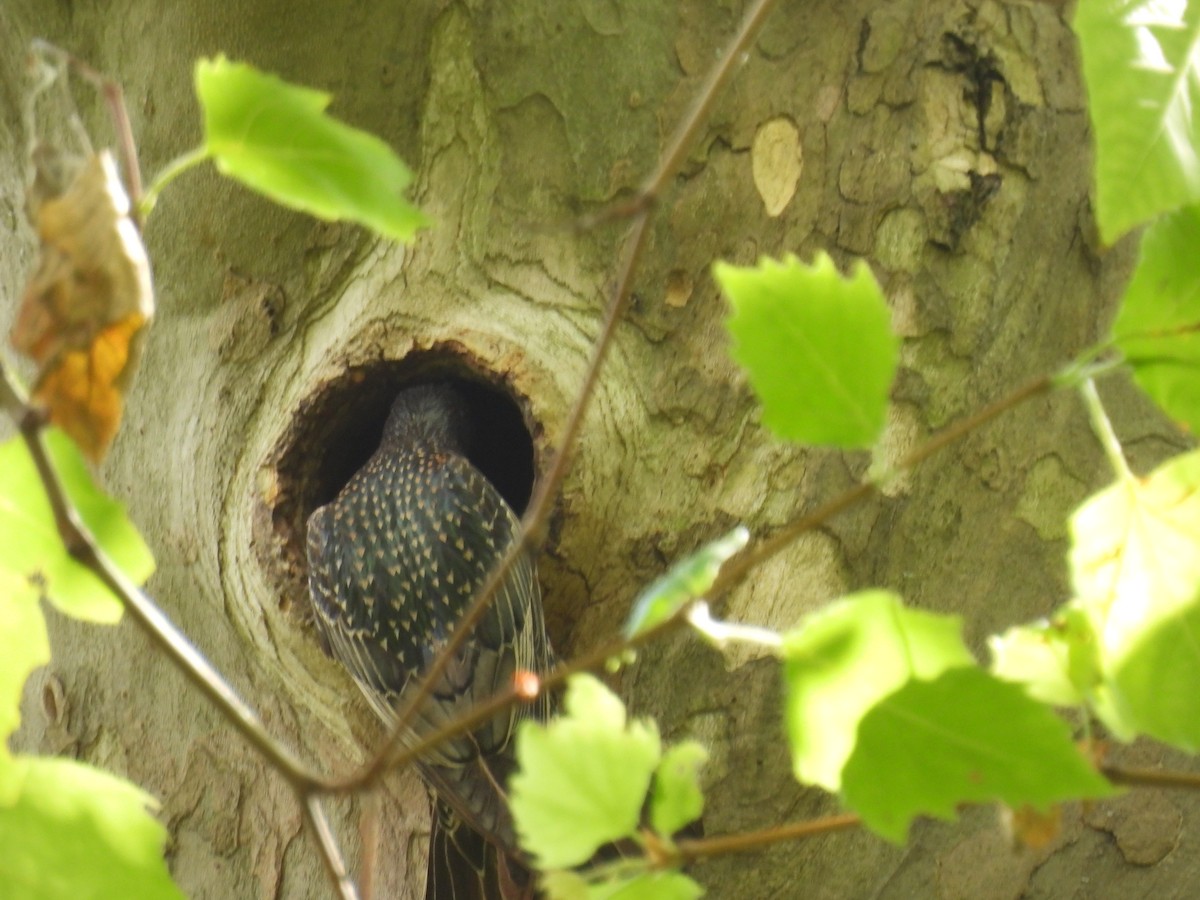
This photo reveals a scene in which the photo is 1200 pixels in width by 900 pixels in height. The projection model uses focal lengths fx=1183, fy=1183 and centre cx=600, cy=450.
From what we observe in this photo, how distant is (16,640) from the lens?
59 cm

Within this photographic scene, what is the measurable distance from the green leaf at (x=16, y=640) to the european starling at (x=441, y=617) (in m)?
0.98

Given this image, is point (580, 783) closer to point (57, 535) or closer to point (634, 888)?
point (634, 888)

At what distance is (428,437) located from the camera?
220 cm

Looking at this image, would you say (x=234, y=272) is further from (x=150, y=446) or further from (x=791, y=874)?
(x=791, y=874)

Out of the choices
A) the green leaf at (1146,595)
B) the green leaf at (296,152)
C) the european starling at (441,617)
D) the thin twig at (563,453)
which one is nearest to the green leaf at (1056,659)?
the green leaf at (1146,595)

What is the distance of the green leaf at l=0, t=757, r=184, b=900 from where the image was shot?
0.55 meters

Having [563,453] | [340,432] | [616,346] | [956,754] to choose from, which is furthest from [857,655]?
[340,432]

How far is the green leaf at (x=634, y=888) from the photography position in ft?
1.87

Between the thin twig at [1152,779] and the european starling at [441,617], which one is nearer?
the thin twig at [1152,779]

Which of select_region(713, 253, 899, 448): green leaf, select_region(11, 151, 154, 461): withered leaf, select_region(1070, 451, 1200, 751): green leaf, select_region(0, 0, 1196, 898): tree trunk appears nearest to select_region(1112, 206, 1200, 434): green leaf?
select_region(1070, 451, 1200, 751): green leaf

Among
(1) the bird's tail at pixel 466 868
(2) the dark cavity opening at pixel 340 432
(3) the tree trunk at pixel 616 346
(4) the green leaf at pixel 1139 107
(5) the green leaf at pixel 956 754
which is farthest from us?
(2) the dark cavity opening at pixel 340 432

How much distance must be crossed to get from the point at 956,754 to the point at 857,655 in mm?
64

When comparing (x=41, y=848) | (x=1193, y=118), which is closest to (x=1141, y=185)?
(x=1193, y=118)

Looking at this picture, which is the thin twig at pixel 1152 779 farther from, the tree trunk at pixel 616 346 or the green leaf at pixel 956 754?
the tree trunk at pixel 616 346
